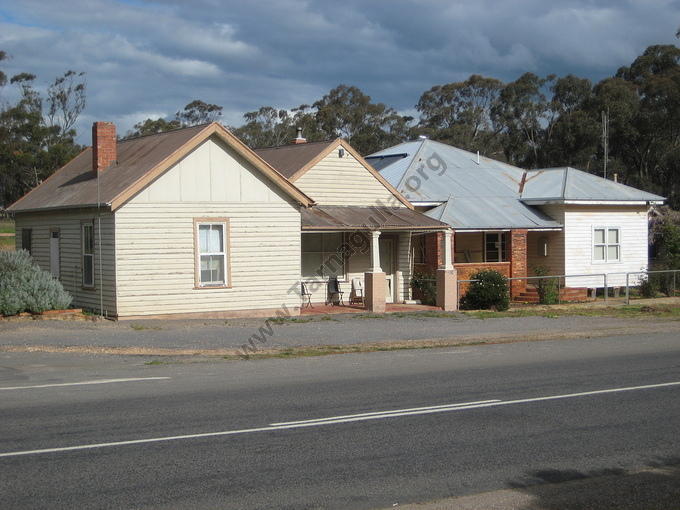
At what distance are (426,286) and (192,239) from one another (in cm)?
884

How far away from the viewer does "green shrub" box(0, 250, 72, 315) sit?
62.7 feet

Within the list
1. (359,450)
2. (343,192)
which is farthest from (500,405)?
(343,192)

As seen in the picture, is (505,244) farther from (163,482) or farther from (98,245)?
(163,482)

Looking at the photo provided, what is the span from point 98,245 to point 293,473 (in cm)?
1444

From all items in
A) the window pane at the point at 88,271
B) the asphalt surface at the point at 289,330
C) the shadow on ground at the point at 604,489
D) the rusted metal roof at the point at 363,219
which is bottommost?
the shadow on ground at the point at 604,489

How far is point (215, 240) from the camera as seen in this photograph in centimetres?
2147

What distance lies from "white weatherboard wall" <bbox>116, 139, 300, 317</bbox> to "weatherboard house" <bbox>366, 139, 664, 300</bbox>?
339 inches

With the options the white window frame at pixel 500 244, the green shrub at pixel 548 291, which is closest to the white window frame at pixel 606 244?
the white window frame at pixel 500 244

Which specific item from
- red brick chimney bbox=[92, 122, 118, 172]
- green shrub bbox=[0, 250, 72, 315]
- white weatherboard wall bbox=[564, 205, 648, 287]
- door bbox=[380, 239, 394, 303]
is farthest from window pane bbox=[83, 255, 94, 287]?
white weatherboard wall bbox=[564, 205, 648, 287]

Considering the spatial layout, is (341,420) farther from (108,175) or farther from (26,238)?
(26,238)

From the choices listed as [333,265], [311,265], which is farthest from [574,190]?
[311,265]

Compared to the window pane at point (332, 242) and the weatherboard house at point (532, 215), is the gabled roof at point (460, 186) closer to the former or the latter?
the weatherboard house at point (532, 215)

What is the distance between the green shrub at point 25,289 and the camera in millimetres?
19125

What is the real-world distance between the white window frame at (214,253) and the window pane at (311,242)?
4.50 meters
